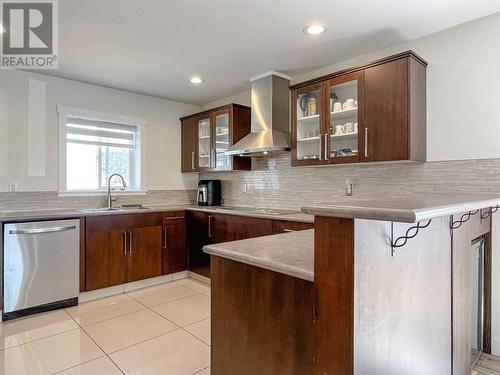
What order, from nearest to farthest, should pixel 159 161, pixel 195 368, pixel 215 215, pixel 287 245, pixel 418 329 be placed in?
pixel 418 329
pixel 287 245
pixel 195 368
pixel 215 215
pixel 159 161

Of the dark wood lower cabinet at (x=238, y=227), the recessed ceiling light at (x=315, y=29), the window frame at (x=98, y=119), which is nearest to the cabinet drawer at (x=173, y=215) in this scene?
the dark wood lower cabinet at (x=238, y=227)

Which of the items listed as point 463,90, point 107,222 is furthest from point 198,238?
point 463,90

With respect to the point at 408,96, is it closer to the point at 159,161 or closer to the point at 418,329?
the point at 418,329

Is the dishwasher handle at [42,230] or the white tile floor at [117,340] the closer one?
the white tile floor at [117,340]

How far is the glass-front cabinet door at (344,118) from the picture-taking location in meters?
2.60

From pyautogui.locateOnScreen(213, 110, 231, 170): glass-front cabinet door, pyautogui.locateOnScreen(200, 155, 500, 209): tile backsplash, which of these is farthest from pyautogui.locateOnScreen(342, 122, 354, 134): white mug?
pyautogui.locateOnScreen(213, 110, 231, 170): glass-front cabinet door

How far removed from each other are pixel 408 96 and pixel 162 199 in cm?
347

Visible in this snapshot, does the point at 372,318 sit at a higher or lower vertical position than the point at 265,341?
higher

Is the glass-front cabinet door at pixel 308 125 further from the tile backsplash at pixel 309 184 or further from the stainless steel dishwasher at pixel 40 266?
the stainless steel dishwasher at pixel 40 266

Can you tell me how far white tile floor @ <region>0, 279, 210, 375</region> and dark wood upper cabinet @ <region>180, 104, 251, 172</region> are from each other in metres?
1.75

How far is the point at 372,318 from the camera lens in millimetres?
921

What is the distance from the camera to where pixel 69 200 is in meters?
3.62

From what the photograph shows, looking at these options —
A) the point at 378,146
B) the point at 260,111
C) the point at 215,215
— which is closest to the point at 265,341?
the point at 378,146

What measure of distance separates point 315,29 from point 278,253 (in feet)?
6.52
